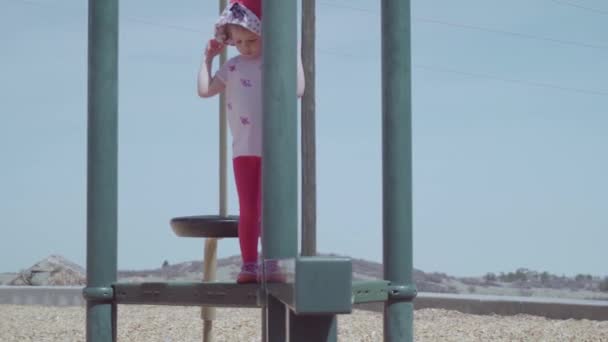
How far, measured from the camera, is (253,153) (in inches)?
138

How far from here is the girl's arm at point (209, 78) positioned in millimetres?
3715

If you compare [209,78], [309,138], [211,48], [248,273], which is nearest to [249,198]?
[248,273]

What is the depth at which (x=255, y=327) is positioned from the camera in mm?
7867

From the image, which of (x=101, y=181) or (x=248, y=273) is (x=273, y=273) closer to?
(x=248, y=273)

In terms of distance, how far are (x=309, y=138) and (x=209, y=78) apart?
699 centimetres

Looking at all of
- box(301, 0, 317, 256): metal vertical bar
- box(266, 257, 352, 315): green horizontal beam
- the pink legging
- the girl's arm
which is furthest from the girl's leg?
box(301, 0, 317, 256): metal vertical bar

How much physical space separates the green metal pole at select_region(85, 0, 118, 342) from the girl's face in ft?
1.46

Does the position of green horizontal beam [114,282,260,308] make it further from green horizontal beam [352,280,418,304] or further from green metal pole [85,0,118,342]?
green horizontal beam [352,280,418,304]

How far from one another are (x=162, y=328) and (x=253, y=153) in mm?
4680

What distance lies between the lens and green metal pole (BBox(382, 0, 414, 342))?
3525 mm

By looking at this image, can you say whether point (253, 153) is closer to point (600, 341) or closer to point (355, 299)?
point (355, 299)

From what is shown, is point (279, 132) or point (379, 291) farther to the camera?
point (379, 291)

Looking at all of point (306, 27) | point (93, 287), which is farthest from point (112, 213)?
point (306, 27)

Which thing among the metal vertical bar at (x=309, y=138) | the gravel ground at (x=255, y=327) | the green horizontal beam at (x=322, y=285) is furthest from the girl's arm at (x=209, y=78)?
the metal vertical bar at (x=309, y=138)
